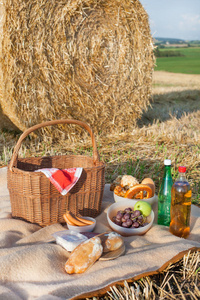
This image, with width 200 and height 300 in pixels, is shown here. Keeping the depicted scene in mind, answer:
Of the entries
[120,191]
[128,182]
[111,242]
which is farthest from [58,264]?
[128,182]

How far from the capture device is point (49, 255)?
178cm

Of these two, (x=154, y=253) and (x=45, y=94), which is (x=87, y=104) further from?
(x=154, y=253)

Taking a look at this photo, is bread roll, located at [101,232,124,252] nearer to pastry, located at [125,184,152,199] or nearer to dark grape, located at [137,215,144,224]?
dark grape, located at [137,215,144,224]

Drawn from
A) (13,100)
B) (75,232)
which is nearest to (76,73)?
(13,100)

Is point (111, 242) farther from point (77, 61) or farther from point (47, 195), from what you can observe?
point (77, 61)

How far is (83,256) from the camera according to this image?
5.62 ft

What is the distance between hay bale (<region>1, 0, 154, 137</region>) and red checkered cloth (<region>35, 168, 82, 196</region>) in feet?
5.27

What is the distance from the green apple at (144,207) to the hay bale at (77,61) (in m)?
1.87

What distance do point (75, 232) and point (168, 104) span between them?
4.98 m

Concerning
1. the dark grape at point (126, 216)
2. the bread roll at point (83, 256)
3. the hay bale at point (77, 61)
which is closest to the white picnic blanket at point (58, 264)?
the bread roll at point (83, 256)

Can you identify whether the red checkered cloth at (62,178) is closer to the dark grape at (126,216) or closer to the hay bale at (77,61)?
the dark grape at (126,216)

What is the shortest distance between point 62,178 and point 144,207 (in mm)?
570

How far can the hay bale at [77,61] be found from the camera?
3.39 meters

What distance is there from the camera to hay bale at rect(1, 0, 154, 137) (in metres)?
3.39
